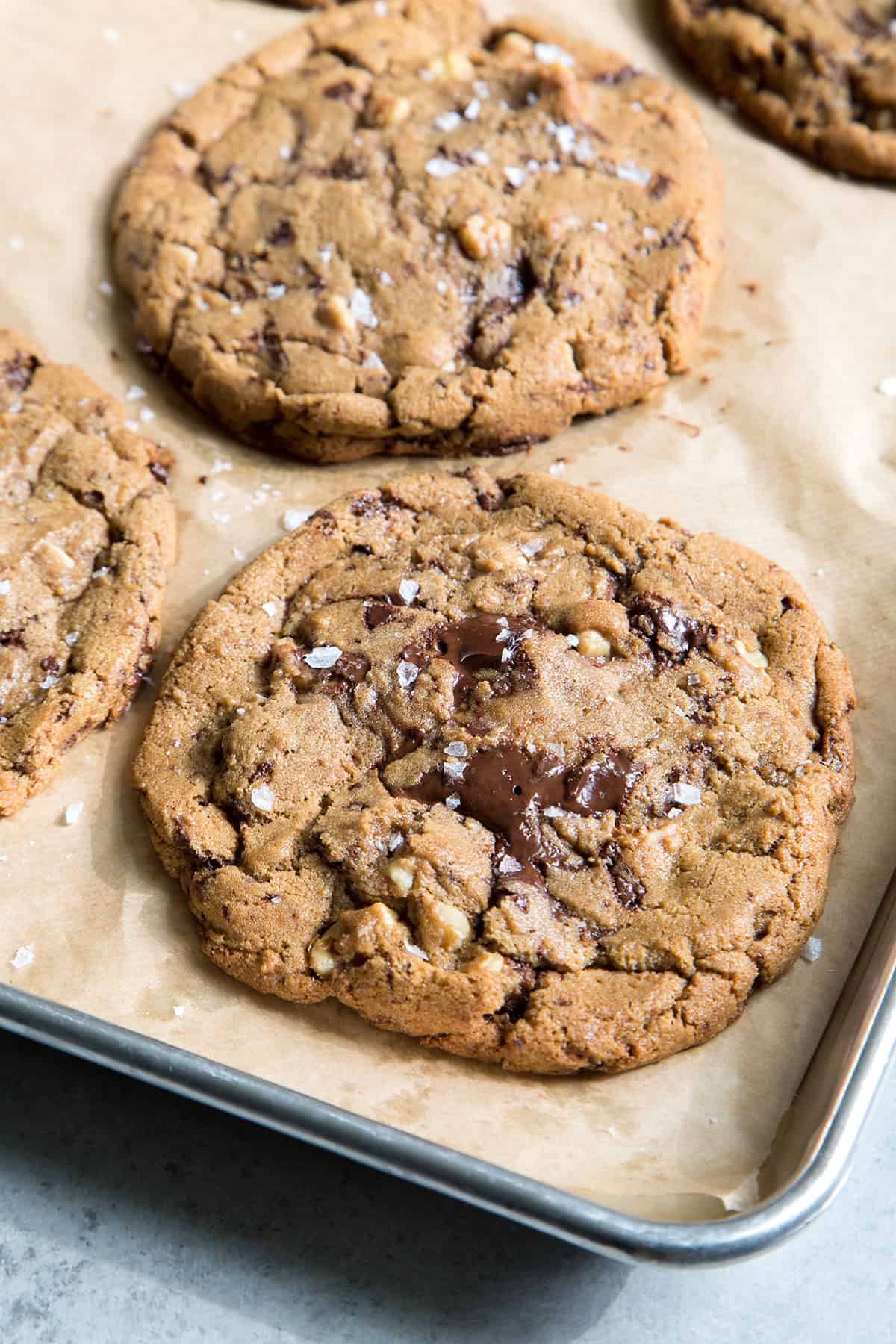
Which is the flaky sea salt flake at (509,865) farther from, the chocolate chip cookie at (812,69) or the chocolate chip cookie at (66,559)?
the chocolate chip cookie at (812,69)

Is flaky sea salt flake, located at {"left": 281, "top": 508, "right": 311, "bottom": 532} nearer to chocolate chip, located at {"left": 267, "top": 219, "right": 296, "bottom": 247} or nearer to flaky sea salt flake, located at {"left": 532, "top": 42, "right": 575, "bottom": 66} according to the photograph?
chocolate chip, located at {"left": 267, "top": 219, "right": 296, "bottom": 247}

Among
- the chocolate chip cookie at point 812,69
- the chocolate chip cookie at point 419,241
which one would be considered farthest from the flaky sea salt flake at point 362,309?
the chocolate chip cookie at point 812,69

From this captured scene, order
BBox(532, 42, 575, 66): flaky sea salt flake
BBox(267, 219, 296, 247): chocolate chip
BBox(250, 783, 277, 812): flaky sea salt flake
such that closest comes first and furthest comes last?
BBox(250, 783, 277, 812): flaky sea salt flake
BBox(267, 219, 296, 247): chocolate chip
BBox(532, 42, 575, 66): flaky sea salt flake

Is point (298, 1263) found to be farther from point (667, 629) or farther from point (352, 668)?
point (667, 629)

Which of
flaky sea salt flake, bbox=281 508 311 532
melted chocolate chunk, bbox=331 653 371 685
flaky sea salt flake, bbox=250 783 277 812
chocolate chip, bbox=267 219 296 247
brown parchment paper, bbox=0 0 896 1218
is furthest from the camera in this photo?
chocolate chip, bbox=267 219 296 247

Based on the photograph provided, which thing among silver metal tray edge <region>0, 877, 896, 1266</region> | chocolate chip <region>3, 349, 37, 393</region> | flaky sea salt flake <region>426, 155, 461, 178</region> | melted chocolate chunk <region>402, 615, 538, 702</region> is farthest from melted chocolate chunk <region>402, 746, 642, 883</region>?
flaky sea salt flake <region>426, 155, 461, 178</region>

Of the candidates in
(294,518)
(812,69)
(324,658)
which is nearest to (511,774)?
(324,658)

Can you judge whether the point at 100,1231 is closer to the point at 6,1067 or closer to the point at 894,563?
the point at 6,1067
